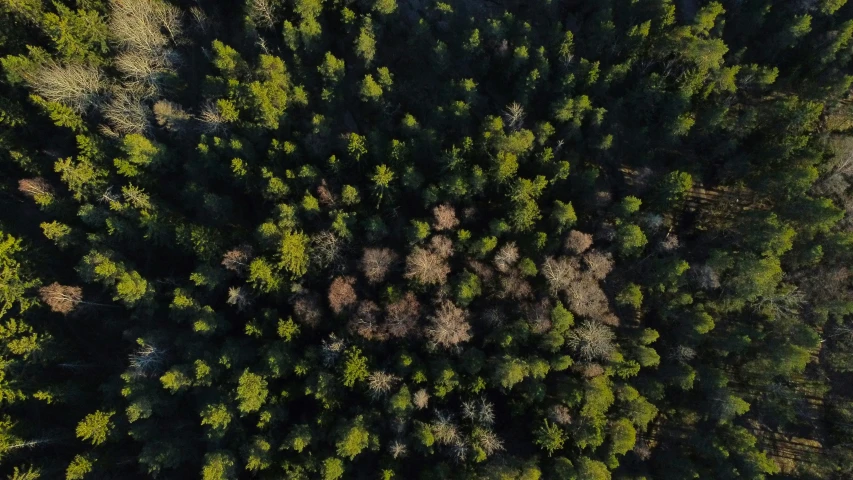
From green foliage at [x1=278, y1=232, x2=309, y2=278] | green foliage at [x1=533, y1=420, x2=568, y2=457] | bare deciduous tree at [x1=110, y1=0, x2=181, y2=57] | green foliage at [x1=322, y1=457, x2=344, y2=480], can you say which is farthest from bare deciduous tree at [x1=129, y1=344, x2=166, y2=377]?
green foliage at [x1=533, y1=420, x2=568, y2=457]

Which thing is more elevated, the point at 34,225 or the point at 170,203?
the point at 170,203

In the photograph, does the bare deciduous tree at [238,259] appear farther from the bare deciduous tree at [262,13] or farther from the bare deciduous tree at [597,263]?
the bare deciduous tree at [597,263]

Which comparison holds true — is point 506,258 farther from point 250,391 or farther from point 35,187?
point 35,187

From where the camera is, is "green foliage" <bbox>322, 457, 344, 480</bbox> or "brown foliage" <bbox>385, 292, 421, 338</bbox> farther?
"brown foliage" <bbox>385, 292, 421, 338</bbox>

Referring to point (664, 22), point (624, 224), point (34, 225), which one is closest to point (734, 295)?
point (624, 224)

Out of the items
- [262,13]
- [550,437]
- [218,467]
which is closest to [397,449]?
[550,437]

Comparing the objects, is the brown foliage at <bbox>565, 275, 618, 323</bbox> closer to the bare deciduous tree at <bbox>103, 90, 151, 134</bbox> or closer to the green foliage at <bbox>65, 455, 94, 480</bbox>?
the green foliage at <bbox>65, 455, 94, 480</bbox>

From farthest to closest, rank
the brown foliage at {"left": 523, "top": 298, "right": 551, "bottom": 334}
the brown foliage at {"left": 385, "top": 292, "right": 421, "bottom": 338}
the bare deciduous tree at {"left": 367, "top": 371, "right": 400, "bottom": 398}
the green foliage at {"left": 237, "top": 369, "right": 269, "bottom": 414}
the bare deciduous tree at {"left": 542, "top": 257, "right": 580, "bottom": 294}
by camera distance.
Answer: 1. the bare deciduous tree at {"left": 542, "top": 257, "right": 580, "bottom": 294}
2. the brown foliage at {"left": 385, "top": 292, "right": 421, "bottom": 338}
3. the brown foliage at {"left": 523, "top": 298, "right": 551, "bottom": 334}
4. the bare deciduous tree at {"left": 367, "top": 371, "right": 400, "bottom": 398}
5. the green foliage at {"left": 237, "top": 369, "right": 269, "bottom": 414}

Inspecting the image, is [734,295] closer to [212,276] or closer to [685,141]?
[685,141]
